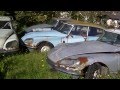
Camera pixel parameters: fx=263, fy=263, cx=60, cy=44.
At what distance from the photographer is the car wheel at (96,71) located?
5.45 metres

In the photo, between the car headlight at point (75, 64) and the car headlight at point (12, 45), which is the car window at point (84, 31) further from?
the car headlight at point (75, 64)

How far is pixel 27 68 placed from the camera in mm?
6699

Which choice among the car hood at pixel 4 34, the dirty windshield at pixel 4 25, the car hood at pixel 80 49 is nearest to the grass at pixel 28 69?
the car hood at pixel 80 49

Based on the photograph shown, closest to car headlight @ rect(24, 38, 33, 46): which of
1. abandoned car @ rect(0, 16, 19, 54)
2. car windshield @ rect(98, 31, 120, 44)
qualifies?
abandoned car @ rect(0, 16, 19, 54)

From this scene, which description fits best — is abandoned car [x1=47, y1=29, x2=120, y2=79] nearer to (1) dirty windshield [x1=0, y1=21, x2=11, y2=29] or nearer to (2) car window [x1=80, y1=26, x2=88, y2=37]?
(2) car window [x1=80, y1=26, x2=88, y2=37]

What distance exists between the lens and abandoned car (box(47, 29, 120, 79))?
5551 millimetres

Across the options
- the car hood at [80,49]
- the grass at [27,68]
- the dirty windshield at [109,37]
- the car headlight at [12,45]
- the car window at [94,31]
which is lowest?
the grass at [27,68]

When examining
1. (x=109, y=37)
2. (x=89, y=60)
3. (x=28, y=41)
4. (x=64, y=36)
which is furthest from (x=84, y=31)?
(x=89, y=60)

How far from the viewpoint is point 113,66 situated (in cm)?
575

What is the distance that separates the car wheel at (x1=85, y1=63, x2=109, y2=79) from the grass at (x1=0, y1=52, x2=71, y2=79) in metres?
0.45

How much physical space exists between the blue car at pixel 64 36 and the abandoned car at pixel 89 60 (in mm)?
2620

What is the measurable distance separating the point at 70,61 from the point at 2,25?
3779mm

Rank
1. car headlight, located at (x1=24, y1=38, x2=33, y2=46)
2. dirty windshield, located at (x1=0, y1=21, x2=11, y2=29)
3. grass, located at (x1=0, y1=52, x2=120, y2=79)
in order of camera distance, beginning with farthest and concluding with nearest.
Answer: car headlight, located at (x1=24, y1=38, x2=33, y2=46) → dirty windshield, located at (x1=0, y1=21, x2=11, y2=29) → grass, located at (x1=0, y1=52, x2=120, y2=79)
